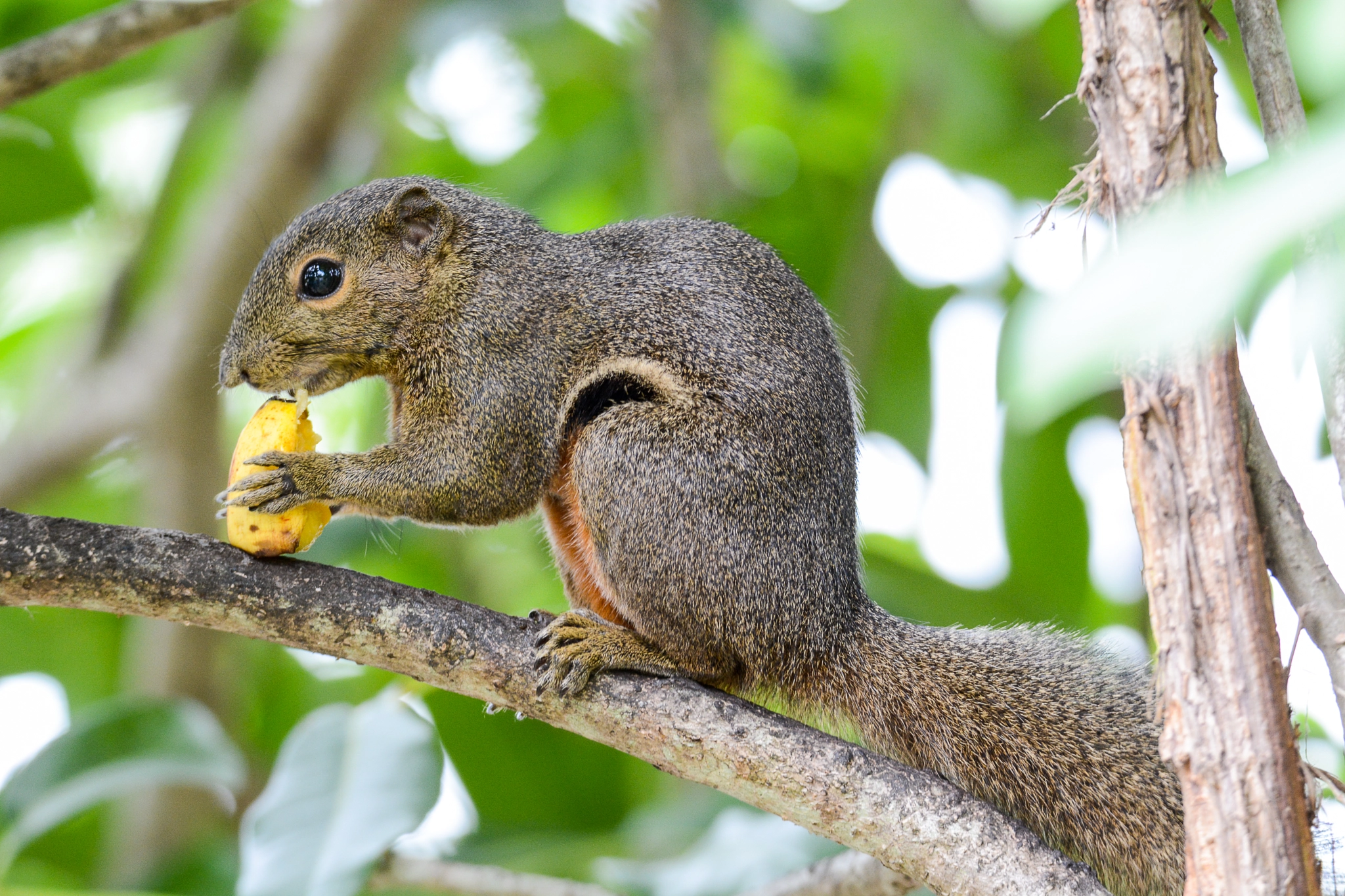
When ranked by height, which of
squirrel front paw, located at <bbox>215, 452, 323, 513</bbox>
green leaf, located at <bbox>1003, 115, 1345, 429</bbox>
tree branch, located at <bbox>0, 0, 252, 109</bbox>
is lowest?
green leaf, located at <bbox>1003, 115, 1345, 429</bbox>

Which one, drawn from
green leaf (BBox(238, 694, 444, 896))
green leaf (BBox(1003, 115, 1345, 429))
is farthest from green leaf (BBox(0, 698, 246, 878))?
green leaf (BBox(1003, 115, 1345, 429))

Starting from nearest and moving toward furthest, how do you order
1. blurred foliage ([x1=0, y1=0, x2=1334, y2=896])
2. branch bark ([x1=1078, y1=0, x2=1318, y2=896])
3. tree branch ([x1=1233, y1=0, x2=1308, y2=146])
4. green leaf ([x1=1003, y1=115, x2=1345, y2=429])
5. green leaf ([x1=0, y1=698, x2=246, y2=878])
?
green leaf ([x1=1003, y1=115, x2=1345, y2=429])
branch bark ([x1=1078, y1=0, x2=1318, y2=896])
tree branch ([x1=1233, y1=0, x2=1308, y2=146])
green leaf ([x1=0, y1=698, x2=246, y2=878])
blurred foliage ([x1=0, y1=0, x2=1334, y2=896])

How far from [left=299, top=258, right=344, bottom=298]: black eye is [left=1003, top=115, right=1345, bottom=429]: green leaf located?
195cm

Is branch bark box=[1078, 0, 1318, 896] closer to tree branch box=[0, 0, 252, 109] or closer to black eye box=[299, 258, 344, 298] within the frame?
black eye box=[299, 258, 344, 298]

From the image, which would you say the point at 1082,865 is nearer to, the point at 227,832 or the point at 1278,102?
the point at 1278,102

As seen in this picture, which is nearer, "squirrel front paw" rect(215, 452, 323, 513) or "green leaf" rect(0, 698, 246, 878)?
"squirrel front paw" rect(215, 452, 323, 513)

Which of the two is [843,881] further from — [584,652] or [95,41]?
[95,41]

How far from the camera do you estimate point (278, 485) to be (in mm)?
1913

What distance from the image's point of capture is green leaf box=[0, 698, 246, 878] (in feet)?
8.16

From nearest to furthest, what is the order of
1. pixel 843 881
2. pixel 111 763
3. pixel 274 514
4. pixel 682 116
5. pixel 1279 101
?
pixel 1279 101 → pixel 274 514 → pixel 843 881 → pixel 111 763 → pixel 682 116

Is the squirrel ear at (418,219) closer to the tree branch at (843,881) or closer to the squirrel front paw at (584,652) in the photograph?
the squirrel front paw at (584,652)

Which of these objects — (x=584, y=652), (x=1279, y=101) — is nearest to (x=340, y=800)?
(x=584, y=652)

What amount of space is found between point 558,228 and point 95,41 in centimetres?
243

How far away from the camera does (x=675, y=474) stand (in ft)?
6.32
